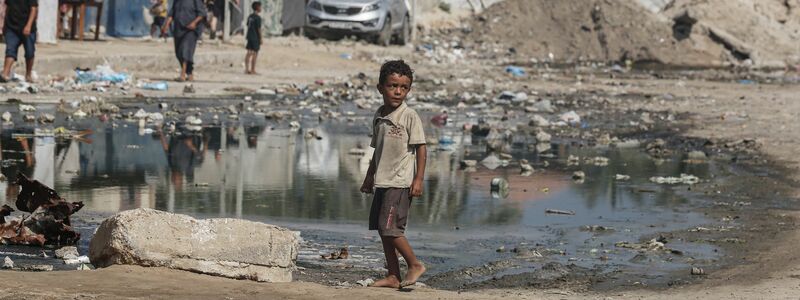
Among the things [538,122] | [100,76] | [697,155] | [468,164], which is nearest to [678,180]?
[468,164]

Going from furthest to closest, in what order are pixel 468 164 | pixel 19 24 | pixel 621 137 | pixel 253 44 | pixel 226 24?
1. pixel 226 24
2. pixel 253 44
3. pixel 19 24
4. pixel 621 137
5. pixel 468 164

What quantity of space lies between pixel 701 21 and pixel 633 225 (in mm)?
33650

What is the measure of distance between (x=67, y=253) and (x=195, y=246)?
1.02 meters

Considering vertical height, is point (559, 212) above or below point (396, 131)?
below

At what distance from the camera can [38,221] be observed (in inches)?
296

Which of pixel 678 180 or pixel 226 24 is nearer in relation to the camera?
pixel 678 180

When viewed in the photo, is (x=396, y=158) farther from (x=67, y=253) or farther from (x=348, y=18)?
(x=348, y=18)

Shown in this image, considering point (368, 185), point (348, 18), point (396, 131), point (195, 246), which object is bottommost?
point (195, 246)

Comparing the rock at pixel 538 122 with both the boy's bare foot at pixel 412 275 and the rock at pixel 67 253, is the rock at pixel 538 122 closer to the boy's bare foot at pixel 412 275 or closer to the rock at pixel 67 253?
the rock at pixel 67 253

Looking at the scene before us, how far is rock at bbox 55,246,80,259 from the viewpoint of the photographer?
703 centimetres

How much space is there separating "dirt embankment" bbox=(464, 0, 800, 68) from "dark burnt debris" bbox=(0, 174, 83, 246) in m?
31.6

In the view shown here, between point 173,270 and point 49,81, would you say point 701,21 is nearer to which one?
point 49,81

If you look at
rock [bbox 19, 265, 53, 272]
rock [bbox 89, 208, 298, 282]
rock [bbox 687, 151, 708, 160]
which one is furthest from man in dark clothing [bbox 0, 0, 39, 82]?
rock [bbox 89, 208, 298, 282]

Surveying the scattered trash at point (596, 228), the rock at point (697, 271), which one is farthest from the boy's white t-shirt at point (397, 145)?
the scattered trash at point (596, 228)
